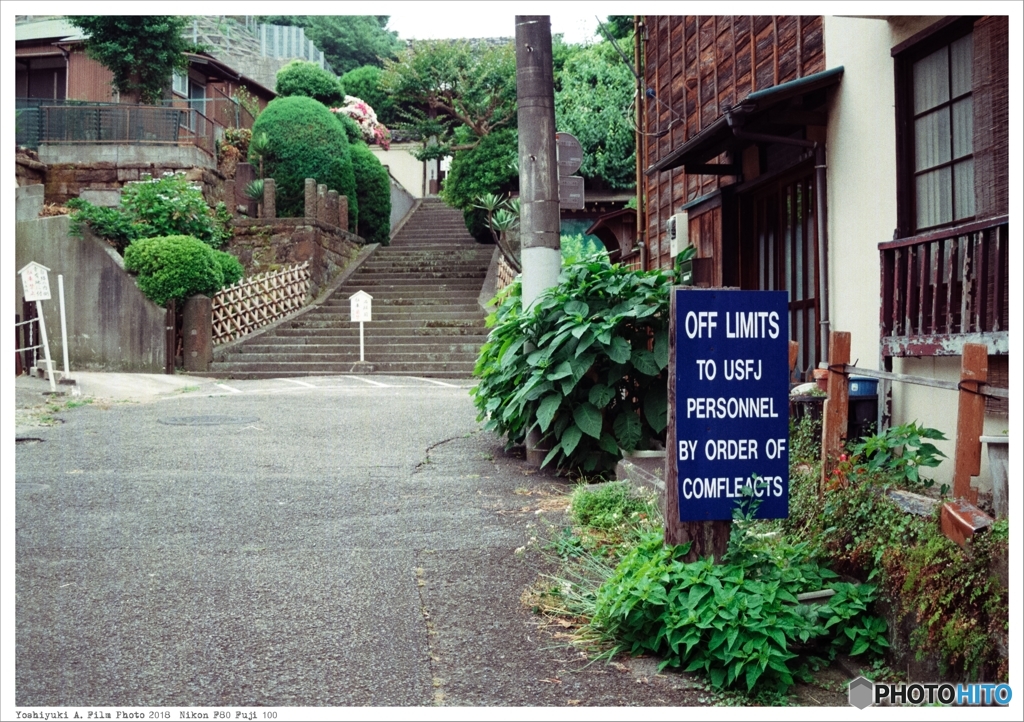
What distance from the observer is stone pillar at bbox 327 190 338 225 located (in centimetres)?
2316

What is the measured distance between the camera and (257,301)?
62.5 ft

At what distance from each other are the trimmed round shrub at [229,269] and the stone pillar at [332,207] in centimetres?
454

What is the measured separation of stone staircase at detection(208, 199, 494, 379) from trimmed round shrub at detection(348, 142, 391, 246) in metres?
1.79

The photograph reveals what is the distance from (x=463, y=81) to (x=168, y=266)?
41.0ft

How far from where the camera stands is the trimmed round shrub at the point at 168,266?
16547 millimetres

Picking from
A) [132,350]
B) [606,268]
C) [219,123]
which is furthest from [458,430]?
[219,123]

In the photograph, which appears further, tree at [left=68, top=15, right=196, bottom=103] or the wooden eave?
tree at [left=68, top=15, right=196, bottom=103]

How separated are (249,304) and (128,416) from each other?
7.77 m

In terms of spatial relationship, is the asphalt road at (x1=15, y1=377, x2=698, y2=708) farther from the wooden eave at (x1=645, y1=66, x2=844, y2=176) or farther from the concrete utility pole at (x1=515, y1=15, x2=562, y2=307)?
the wooden eave at (x1=645, y1=66, x2=844, y2=176)

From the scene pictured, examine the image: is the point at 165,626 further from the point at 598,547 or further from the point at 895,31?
the point at 895,31

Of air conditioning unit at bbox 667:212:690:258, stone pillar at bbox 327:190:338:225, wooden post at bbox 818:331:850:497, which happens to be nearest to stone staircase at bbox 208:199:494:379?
stone pillar at bbox 327:190:338:225

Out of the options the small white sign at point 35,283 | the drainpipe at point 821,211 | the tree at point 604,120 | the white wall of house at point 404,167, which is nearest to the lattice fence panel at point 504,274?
the tree at point 604,120

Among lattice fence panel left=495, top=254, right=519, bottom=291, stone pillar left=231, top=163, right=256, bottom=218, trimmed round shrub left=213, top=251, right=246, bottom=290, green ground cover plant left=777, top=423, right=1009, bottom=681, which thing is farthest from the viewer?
stone pillar left=231, top=163, right=256, bottom=218

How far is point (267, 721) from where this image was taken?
3.25 meters
